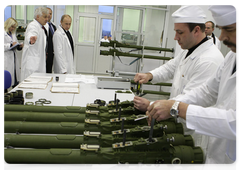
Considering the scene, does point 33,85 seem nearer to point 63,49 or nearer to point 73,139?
point 73,139

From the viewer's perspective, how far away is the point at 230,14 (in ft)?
3.07

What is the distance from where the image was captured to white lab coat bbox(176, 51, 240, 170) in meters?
0.93

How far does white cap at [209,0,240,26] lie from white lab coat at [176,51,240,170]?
0.27 metres

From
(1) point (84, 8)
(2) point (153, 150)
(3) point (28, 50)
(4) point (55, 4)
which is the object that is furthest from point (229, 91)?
(1) point (84, 8)

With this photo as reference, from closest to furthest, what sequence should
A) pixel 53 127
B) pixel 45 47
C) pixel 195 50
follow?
pixel 53 127 < pixel 195 50 < pixel 45 47

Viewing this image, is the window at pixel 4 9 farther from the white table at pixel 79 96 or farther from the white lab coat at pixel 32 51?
the white table at pixel 79 96

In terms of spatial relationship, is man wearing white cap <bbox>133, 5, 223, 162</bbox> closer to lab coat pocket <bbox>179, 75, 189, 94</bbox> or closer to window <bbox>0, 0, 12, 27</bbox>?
lab coat pocket <bbox>179, 75, 189, 94</bbox>

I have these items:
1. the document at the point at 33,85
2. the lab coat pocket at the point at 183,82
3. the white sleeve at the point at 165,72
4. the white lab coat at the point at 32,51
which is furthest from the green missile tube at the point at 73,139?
the white lab coat at the point at 32,51

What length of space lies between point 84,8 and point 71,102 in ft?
18.6

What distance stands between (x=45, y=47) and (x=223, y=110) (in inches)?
140

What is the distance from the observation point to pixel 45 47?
3928 mm

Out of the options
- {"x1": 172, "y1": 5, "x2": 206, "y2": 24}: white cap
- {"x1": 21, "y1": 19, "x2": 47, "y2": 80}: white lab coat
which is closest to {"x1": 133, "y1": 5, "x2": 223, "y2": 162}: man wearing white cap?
{"x1": 172, "y1": 5, "x2": 206, "y2": 24}: white cap

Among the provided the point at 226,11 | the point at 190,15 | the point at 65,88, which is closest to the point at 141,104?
the point at 226,11

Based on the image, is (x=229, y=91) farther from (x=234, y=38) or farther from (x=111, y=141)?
(x=111, y=141)
